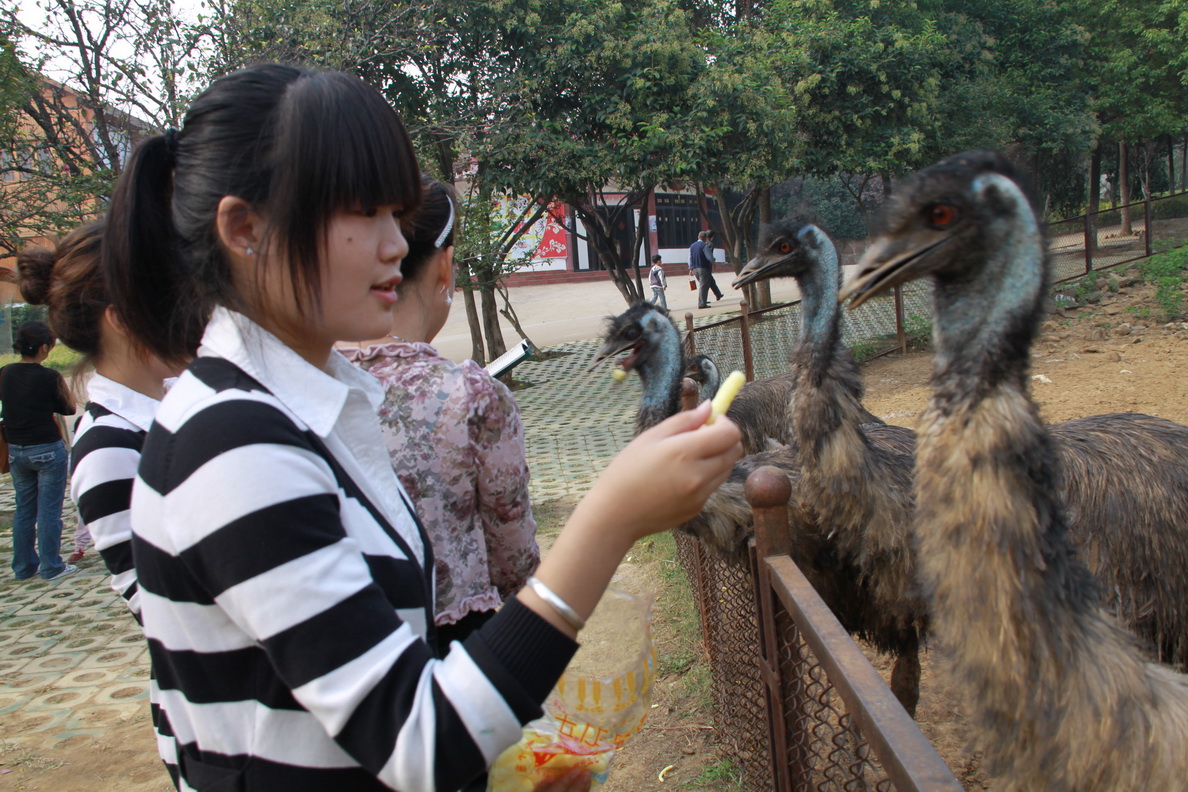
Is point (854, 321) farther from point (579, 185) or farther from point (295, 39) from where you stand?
point (295, 39)

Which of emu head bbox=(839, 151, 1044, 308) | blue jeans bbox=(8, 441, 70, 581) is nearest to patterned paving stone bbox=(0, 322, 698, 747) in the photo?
blue jeans bbox=(8, 441, 70, 581)

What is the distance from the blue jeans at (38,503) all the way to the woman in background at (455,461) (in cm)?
602

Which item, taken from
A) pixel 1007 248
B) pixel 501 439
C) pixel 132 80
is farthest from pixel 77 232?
pixel 132 80

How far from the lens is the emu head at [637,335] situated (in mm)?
5520

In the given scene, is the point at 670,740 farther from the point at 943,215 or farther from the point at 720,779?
the point at 943,215

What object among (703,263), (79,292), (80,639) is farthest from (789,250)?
(703,263)

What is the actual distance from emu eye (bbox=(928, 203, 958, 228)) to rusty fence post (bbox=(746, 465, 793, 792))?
27.2 inches

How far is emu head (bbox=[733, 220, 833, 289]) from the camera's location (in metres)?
4.53

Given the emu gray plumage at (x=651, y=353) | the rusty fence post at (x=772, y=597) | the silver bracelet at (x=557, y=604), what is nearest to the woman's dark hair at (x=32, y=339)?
the emu gray plumage at (x=651, y=353)

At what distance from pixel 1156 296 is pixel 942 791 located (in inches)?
532

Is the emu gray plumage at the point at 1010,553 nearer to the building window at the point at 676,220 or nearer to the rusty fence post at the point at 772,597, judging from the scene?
the rusty fence post at the point at 772,597

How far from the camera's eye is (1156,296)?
41.0 ft

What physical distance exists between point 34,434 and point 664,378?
481 centimetres

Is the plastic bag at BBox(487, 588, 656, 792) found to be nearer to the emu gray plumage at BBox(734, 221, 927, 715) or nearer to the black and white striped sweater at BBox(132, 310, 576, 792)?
the black and white striped sweater at BBox(132, 310, 576, 792)
